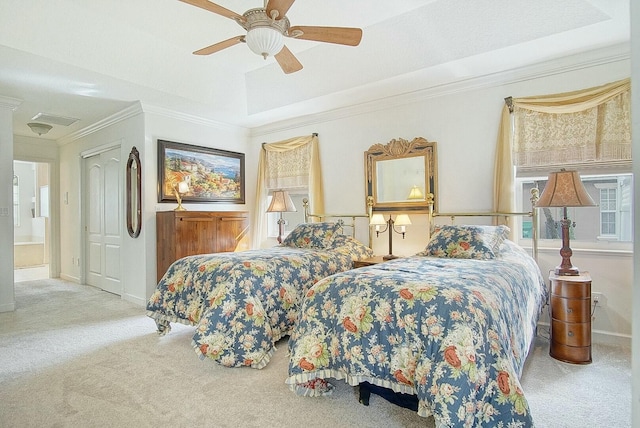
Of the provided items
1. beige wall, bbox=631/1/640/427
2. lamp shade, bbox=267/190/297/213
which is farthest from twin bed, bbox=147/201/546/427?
lamp shade, bbox=267/190/297/213

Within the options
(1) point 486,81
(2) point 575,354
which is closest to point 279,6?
(1) point 486,81

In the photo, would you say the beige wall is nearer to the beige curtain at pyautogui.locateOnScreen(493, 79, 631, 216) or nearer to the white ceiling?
the white ceiling

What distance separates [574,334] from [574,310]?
0.18m

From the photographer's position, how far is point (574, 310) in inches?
103

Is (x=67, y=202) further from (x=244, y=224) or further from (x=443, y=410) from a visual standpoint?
(x=443, y=410)

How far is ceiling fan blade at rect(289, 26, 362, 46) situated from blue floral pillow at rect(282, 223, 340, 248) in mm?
2151

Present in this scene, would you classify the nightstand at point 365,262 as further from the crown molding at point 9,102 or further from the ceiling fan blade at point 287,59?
the crown molding at point 9,102

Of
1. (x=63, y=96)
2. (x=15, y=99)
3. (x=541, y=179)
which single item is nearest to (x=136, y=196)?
(x=63, y=96)

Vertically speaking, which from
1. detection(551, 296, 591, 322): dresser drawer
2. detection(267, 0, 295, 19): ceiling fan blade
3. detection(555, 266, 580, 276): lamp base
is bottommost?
detection(551, 296, 591, 322): dresser drawer

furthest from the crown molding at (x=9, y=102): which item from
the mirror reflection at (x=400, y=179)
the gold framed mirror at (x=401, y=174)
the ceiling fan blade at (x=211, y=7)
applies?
the mirror reflection at (x=400, y=179)

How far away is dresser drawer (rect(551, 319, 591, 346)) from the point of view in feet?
8.58

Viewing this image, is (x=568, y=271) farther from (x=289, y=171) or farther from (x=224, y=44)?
(x=289, y=171)

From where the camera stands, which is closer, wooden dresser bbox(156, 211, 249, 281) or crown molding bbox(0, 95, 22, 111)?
crown molding bbox(0, 95, 22, 111)

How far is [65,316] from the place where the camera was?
3.93 meters
